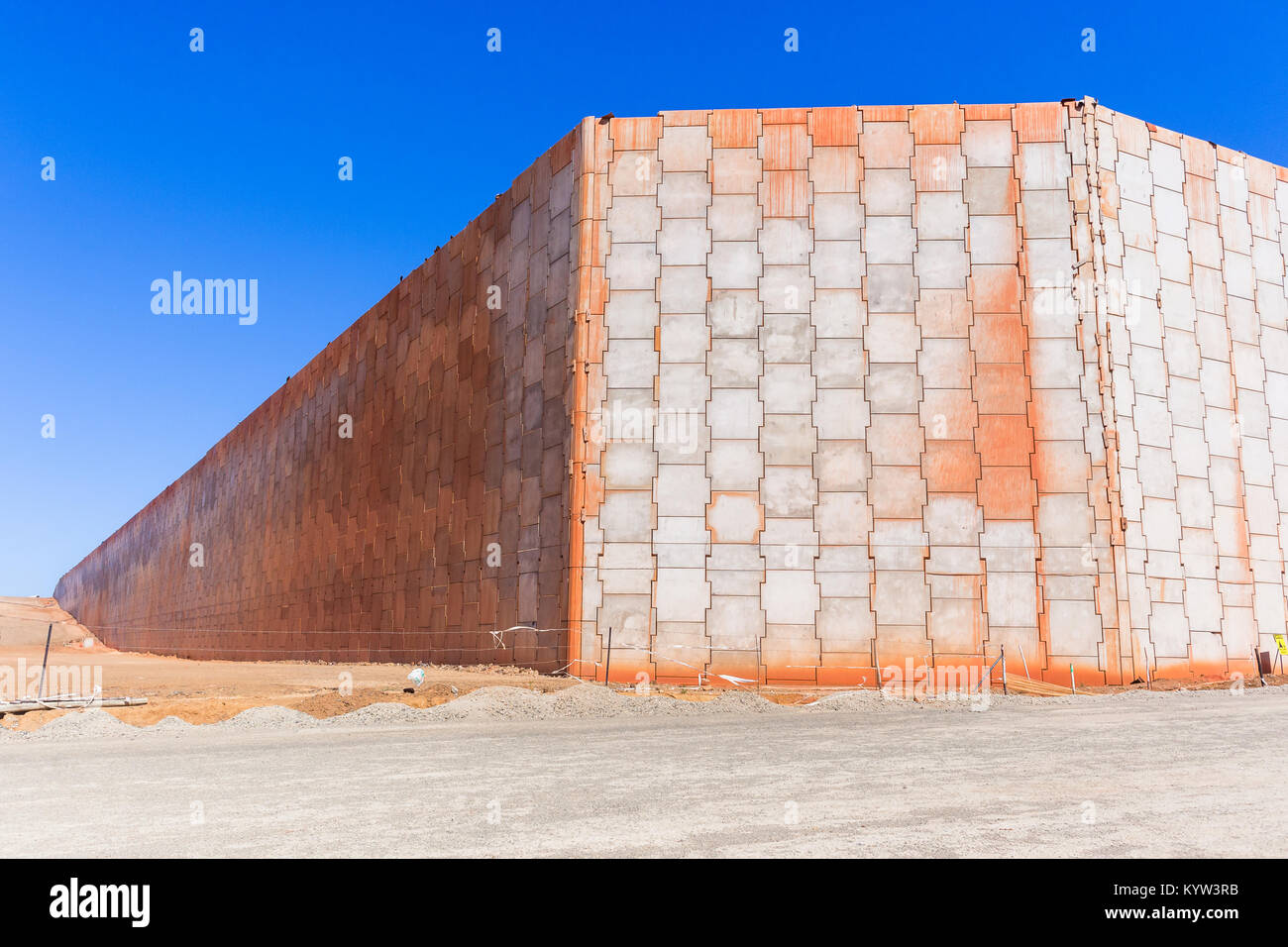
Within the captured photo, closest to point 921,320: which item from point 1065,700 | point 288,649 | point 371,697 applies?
point 1065,700

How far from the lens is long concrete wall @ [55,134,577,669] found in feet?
75.1

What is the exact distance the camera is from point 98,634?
8475cm

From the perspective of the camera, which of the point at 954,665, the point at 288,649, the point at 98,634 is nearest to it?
the point at 954,665

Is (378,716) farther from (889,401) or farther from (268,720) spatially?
(889,401)

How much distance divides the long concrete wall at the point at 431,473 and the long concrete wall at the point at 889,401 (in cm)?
20

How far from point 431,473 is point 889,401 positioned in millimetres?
14275

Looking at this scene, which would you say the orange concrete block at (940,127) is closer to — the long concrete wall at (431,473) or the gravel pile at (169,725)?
the long concrete wall at (431,473)

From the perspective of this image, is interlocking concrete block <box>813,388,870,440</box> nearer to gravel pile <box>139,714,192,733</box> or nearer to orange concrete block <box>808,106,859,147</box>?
orange concrete block <box>808,106,859,147</box>

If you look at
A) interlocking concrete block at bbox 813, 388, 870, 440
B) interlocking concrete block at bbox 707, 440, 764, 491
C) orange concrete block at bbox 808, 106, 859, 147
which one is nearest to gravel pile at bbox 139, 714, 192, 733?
interlocking concrete block at bbox 707, 440, 764, 491

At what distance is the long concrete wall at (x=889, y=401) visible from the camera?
20031mm

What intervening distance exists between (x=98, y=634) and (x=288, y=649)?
55204 mm

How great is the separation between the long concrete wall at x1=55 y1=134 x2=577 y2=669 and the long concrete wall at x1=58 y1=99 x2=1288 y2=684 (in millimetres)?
204

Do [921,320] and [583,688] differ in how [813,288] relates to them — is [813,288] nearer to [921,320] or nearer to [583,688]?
[921,320]

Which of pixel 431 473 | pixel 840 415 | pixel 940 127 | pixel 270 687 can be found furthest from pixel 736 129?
pixel 270 687
